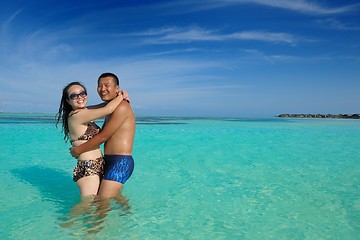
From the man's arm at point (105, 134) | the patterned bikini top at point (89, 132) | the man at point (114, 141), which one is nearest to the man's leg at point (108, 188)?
the man at point (114, 141)

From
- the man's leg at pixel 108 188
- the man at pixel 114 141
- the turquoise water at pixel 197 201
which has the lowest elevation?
the turquoise water at pixel 197 201

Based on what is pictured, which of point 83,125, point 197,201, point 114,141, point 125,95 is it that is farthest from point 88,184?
point 197,201

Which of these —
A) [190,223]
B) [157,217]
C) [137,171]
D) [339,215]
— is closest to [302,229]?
[339,215]

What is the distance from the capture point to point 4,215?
4.43 metres

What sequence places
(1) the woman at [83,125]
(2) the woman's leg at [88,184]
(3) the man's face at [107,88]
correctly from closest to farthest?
(1) the woman at [83,125] < (3) the man's face at [107,88] < (2) the woman's leg at [88,184]

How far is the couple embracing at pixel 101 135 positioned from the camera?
3713 mm

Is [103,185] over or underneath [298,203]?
over

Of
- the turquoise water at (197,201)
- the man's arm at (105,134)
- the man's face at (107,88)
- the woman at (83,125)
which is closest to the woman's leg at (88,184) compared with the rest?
the woman at (83,125)

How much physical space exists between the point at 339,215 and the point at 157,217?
285 centimetres

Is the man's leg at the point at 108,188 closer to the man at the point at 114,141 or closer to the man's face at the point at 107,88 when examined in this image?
the man at the point at 114,141

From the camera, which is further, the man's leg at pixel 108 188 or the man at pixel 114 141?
the man's leg at pixel 108 188

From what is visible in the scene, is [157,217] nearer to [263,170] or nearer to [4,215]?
[4,215]

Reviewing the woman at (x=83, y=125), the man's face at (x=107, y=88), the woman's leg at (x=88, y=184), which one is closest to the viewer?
the woman at (x=83, y=125)

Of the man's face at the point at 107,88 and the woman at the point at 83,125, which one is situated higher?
the man's face at the point at 107,88
